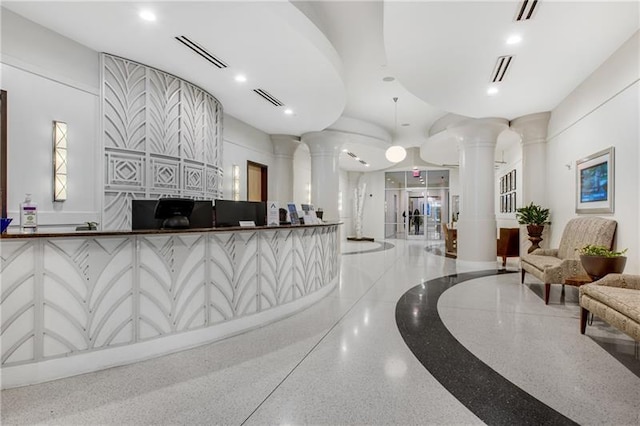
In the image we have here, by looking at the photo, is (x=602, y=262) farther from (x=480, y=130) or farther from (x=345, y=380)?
(x=480, y=130)

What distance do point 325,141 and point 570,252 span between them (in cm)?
613

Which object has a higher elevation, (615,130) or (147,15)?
(147,15)

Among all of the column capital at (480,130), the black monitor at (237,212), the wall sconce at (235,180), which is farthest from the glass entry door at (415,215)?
the black monitor at (237,212)

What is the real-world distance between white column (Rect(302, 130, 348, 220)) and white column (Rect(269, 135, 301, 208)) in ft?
1.51

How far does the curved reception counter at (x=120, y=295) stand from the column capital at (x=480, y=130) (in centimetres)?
616

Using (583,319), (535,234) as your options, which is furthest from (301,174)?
(583,319)

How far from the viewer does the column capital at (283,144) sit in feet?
29.7

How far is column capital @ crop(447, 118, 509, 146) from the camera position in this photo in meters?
7.40

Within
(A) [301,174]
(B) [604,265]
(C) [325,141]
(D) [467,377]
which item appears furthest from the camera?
(A) [301,174]

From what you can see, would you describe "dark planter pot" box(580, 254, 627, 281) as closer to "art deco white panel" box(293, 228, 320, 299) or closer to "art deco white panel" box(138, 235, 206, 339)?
"art deco white panel" box(293, 228, 320, 299)

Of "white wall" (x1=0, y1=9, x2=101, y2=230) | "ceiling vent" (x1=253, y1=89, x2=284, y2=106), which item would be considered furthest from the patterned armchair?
"white wall" (x1=0, y1=9, x2=101, y2=230)

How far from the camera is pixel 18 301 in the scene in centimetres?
236

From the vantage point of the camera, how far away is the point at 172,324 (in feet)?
9.62

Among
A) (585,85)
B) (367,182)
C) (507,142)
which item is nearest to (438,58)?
(585,85)
